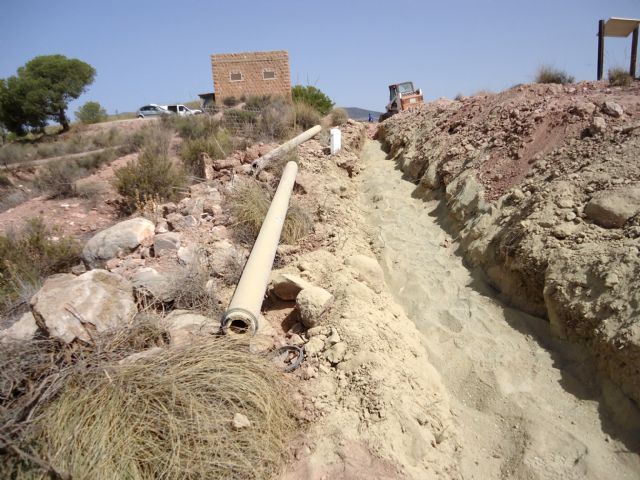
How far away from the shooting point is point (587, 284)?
288 centimetres

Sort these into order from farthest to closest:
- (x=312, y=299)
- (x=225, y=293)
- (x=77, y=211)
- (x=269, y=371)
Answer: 1. (x=77, y=211)
2. (x=225, y=293)
3. (x=312, y=299)
4. (x=269, y=371)

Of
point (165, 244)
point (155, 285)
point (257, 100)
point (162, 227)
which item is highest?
point (257, 100)

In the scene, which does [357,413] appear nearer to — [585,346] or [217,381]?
[217,381]

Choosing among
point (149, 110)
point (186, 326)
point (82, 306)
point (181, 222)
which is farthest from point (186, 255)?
point (149, 110)

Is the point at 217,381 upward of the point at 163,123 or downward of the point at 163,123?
downward

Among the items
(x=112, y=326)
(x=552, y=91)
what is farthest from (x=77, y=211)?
(x=552, y=91)

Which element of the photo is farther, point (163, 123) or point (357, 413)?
point (163, 123)

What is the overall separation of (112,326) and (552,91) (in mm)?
6815

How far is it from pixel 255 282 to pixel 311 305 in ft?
1.62

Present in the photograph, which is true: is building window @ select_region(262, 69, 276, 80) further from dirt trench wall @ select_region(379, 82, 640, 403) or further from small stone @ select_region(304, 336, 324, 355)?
small stone @ select_region(304, 336, 324, 355)

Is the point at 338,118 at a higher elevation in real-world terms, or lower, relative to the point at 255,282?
higher

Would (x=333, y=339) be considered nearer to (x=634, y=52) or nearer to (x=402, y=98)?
(x=634, y=52)

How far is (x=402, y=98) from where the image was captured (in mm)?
14617

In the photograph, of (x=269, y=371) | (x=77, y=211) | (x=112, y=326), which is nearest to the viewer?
(x=269, y=371)
